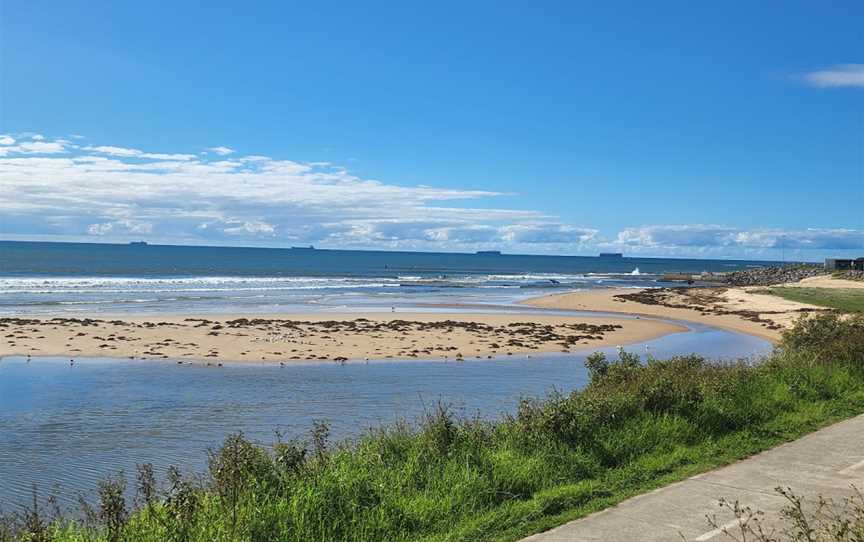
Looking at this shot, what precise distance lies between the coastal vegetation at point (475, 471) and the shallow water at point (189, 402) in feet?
4.92

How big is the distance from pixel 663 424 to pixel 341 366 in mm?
12587

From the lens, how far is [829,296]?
160 ft

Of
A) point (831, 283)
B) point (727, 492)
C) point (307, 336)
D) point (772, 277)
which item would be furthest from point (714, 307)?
point (772, 277)

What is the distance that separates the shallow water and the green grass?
2630cm

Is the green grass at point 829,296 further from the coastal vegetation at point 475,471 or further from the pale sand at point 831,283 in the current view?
the coastal vegetation at point 475,471

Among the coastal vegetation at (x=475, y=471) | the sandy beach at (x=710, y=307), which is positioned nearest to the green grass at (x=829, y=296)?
the sandy beach at (x=710, y=307)

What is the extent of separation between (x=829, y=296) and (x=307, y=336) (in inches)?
1501

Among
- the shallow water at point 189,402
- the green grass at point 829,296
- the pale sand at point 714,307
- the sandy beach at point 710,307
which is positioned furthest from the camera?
the green grass at point 829,296

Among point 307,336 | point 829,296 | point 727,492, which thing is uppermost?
point 727,492

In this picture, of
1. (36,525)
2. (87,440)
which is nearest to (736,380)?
(36,525)

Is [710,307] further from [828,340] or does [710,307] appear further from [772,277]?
[772,277]

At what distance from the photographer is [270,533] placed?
235 inches

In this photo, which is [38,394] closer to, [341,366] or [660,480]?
[341,366]

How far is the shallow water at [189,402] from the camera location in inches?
432
